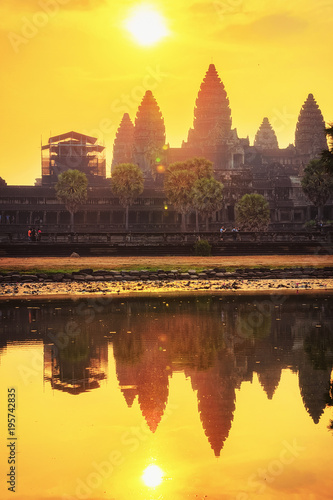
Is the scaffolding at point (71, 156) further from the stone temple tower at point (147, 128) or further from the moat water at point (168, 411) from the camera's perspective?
the moat water at point (168, 411)

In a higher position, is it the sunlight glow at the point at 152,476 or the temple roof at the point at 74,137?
the temple roof at the point at 74,137

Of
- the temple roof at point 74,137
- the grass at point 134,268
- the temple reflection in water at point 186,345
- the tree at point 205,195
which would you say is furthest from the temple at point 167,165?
the temple reflection in water at point 186,345

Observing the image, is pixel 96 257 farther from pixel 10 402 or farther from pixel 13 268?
pixel 10 402

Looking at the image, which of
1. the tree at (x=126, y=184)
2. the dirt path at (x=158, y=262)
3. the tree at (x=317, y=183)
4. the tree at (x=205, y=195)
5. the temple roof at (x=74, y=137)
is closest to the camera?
the dirt path at (x=158, y=262)

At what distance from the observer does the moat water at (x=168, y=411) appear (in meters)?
9.50

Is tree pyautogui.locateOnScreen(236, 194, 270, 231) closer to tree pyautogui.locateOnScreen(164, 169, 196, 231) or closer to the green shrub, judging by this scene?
tree pyautogui.locateOnScreen(164, 169, 196, 231)

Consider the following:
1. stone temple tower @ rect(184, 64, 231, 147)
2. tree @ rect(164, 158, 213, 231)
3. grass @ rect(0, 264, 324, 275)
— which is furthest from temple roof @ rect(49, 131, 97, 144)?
grass @ rect(0, 264, 324, 275)

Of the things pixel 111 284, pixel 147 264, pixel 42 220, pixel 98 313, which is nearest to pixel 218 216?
pixel 42 220

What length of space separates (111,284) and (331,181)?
62.6 meters

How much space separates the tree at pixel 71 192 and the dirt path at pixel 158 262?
60.1m

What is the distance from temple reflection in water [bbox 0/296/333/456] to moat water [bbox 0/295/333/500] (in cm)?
5

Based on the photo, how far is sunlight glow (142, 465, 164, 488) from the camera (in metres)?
9.39

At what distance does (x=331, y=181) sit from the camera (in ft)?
314

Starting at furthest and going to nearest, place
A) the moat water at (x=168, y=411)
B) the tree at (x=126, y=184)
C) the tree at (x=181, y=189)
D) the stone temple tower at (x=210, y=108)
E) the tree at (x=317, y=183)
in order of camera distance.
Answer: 1. the stone temple tower at (x=210, y=108)
2. the tree at (x=126, y=184)
3. the tree at (x=181, y=189)
4. the tree at (x=317, y=183)
5. the moat water at (x=168, y=411)
